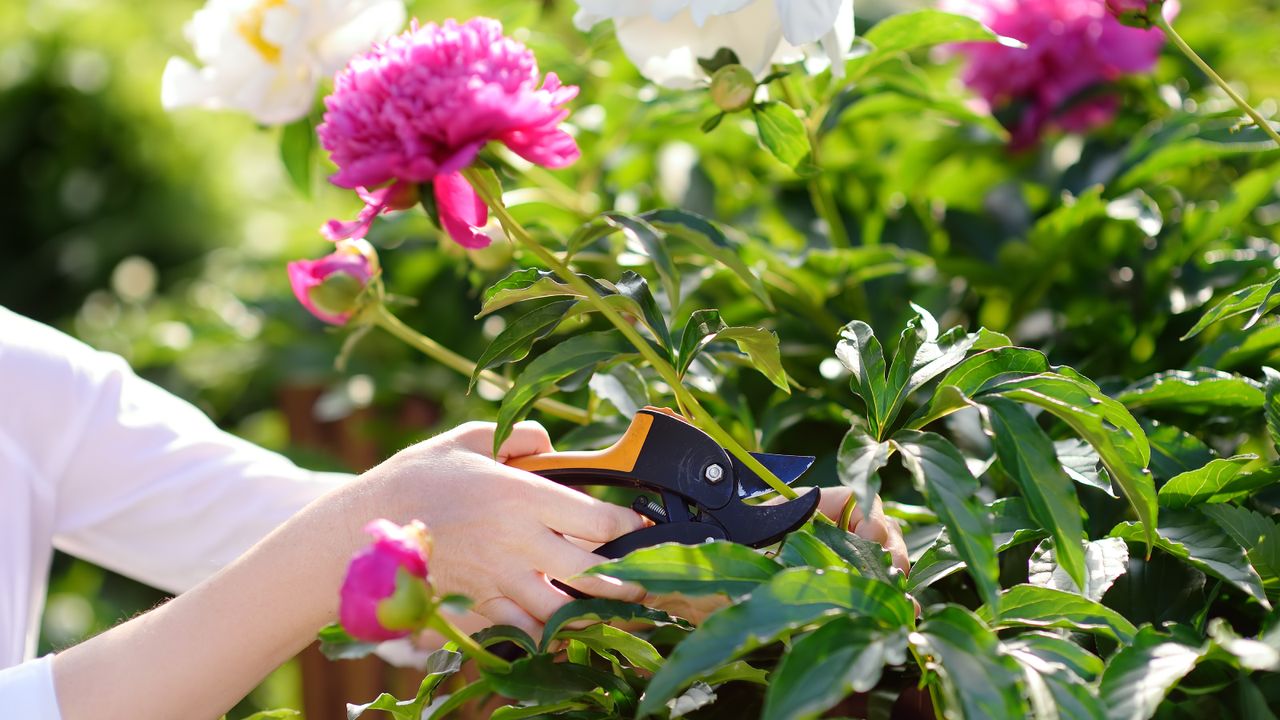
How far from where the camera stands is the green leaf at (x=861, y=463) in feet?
1.53

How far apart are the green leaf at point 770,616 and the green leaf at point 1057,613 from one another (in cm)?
6

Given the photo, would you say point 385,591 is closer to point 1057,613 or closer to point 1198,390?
point 1057,613

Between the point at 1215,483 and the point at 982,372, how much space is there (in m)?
0.14

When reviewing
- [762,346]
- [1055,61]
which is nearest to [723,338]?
[762,346]

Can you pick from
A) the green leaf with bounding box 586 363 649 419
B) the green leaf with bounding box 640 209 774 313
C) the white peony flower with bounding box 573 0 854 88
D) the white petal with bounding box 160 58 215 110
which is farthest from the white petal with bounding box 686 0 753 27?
the white petal with bounding box 160 58 215 110

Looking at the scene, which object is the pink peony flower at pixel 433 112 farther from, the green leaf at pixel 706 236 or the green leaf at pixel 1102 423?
the green leaf at pixel 1102 423

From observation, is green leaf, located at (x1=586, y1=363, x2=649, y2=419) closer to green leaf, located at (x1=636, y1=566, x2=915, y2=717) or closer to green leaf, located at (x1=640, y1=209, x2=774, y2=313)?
green leaf, located at (x1=640, y1=209, x2=774, y2=313)

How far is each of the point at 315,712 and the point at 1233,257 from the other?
104 centimetres

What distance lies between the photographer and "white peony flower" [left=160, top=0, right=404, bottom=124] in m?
0.82

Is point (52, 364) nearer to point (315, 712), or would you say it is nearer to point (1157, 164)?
point (315, 712)

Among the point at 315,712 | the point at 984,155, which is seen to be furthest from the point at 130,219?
the point at 984,155

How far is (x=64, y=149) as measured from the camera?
2.84m

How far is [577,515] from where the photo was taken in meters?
0.57

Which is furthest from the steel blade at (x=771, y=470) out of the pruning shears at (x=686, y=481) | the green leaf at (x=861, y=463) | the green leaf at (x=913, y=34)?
the green leaf at (x=913, y=34)
